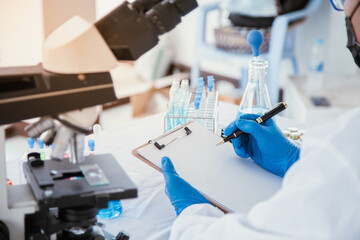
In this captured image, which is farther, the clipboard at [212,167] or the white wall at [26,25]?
the white wall at [26,25]

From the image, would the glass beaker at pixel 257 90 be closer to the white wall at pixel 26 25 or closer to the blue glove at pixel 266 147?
the blue glove at pixel 266 147

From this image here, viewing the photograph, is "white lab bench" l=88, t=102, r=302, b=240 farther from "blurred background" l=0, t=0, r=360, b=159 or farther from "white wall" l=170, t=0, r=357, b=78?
"white wall" l=170, t=0, r=357, b=78

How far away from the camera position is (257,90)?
4.53 feet

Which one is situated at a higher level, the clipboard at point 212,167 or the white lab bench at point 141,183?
the clipboard at point 212,167

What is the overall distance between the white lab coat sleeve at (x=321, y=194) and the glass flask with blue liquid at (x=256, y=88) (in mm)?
637

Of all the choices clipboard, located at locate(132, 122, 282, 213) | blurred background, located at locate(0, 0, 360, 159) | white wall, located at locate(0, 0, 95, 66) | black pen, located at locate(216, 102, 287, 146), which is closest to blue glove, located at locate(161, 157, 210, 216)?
clipboard, located at locate(132, 122, 282, 213)

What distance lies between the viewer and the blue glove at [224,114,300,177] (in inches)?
46.9

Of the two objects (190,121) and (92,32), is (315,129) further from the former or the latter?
(190,121)

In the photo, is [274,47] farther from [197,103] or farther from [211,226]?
[211,226]

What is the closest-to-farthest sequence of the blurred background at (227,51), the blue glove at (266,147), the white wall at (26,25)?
1. the blue glove at (266,147)
2. the white wall at (26,25)
3. the blurred background at (227,51)

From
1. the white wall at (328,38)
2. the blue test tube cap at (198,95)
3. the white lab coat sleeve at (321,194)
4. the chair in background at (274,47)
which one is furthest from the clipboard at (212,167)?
the white wall at (328,38)

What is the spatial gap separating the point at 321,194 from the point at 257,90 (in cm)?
72

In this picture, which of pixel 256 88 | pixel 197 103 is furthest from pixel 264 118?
pixel 197 103

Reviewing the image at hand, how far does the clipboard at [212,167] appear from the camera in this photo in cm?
105
